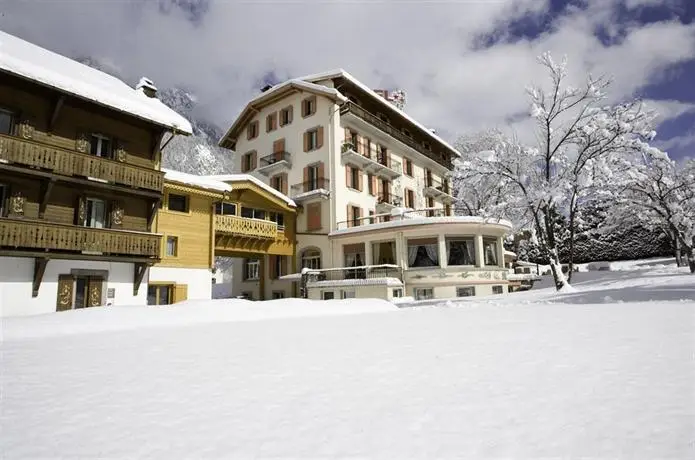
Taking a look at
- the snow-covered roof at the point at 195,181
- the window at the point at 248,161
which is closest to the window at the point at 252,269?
the window at the point at 248,161

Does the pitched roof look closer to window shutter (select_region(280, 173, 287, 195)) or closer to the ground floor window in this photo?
window shutter (select_region(280, 173, 287, 195))

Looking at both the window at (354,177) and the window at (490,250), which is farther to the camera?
the window at (354,177)

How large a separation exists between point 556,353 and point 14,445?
521 centimetres

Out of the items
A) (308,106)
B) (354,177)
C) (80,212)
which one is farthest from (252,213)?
(80,212)

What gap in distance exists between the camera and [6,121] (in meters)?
14.4

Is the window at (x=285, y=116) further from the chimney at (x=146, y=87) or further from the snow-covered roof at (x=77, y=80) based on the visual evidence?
the snow-covered roof at (x=77, y=80)

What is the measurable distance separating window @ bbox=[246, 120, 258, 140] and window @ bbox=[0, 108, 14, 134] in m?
19.4

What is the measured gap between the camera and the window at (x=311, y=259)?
27.7 metres

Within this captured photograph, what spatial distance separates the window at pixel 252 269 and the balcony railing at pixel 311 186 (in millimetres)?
5669

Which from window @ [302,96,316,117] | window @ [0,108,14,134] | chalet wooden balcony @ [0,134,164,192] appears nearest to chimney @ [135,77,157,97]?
chalet wooden balcony @ [0,134,164,192]

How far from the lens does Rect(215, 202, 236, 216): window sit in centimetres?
2297

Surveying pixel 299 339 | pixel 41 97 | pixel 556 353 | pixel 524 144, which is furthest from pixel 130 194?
pixel 524 144

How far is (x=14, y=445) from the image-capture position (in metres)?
2.84

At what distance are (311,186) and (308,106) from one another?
6174 millimetres
